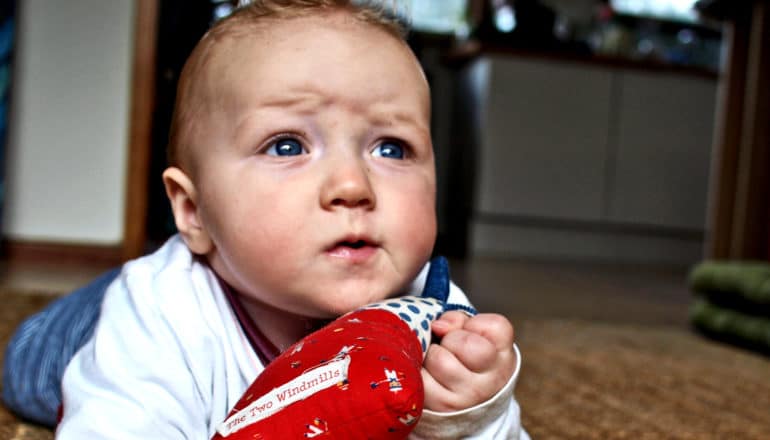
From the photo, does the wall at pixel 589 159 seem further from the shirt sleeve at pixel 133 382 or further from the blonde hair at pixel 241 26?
the shirt sleeve at pixel 133 382

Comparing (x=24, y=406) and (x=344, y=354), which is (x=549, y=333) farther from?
(x=344, y=354)

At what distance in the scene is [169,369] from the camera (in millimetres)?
554

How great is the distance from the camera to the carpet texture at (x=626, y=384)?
877mm

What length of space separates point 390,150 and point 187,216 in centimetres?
18

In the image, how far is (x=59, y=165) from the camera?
6.77 ft

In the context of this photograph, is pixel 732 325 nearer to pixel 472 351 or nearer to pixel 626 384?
pixel 626 384

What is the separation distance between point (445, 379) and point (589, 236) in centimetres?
333

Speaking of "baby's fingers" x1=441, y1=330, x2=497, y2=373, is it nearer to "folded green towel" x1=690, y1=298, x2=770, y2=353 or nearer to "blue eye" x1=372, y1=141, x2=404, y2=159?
"blue eye" x1=372, y1=141, x2=404, y2=159

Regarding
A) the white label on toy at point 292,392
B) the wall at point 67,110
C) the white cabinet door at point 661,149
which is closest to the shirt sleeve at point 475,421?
the white label on toy at point 292,392

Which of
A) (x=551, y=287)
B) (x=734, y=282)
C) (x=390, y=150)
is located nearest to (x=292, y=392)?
(x=390, y=150)

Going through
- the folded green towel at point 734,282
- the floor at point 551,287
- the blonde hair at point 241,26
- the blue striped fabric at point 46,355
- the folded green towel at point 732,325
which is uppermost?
the blonde hair at point 241,26

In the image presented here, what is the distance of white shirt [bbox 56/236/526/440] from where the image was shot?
0.52 m

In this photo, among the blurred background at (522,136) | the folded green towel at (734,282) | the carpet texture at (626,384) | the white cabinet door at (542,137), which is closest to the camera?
the carpet texture at (626,384)

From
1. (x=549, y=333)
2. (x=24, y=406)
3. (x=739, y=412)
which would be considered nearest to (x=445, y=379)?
(x=24, y=406)
